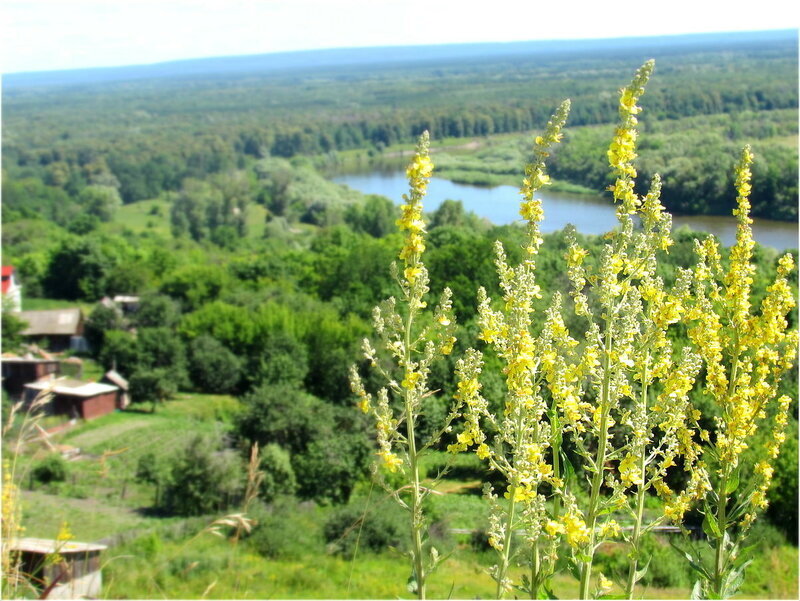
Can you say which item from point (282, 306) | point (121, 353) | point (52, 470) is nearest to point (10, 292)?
point (121, 353)

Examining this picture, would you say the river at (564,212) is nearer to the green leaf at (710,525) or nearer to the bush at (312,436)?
the green leaf at (710,525)

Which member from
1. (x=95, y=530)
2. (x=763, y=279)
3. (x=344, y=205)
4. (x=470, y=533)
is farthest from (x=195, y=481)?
(x=344, y=205)

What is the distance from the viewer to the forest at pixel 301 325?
364 inches

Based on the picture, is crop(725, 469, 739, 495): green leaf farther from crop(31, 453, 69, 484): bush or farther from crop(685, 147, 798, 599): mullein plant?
A: crop(31, 453, 69, 484): bush

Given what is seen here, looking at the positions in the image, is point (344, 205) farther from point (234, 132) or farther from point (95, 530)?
point (234, 132)

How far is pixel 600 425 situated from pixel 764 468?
109cm

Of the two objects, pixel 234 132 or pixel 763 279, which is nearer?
pixel 763 279

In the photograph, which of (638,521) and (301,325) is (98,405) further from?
(638,521)

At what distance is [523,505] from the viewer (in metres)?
2.89

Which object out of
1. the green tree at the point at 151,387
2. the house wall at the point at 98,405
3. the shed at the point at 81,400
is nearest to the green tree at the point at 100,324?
the green tree at the point at 151,387

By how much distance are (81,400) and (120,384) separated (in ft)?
8.32

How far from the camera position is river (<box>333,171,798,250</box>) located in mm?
8578

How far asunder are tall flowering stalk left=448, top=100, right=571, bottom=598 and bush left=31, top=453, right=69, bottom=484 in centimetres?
2130

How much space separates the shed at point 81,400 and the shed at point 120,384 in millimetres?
805
